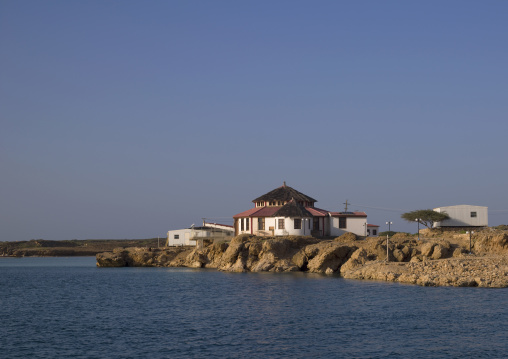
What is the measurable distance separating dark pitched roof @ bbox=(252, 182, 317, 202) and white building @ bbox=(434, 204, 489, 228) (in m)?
21.7

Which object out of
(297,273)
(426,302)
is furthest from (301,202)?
(426,302)

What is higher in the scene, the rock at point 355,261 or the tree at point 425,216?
the tree at point 425,216

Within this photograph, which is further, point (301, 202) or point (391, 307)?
point (301, 202)

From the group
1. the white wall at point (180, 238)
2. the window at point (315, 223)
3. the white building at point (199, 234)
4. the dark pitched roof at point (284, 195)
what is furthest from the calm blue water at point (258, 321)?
the white wall at point (180, 238)

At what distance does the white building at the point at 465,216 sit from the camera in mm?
83456

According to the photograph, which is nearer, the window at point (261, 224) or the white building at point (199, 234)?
the window at point (261, 224)

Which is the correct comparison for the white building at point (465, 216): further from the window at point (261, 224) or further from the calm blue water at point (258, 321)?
the calm blue water at point (258, 321)

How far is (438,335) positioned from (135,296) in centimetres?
2726

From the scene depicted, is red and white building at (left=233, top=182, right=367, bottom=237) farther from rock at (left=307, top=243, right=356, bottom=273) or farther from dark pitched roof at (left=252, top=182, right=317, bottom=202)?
rock at (left=307, top=243, right=356, bottom=273)

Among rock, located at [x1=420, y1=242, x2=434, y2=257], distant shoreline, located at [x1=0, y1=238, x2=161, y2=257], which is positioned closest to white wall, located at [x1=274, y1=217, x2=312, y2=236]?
rock, located at [x1=420, y1=242, x2=434, y2=257]

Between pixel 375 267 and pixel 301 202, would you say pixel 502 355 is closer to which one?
pixel 375 267

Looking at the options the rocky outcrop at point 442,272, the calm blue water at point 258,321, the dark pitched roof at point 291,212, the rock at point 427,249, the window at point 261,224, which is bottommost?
the calm blue water at point 258,321

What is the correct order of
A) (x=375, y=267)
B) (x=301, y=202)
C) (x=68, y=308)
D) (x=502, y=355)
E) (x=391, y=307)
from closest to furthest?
(x=502, y=355), (x=391, y=307), (x=68, y=308), (x=375, y=267), (x=301, y=202)

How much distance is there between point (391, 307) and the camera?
37.9m
